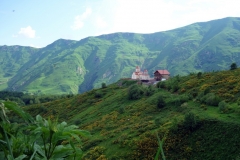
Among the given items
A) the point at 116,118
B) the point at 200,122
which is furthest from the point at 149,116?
the point at 200,122

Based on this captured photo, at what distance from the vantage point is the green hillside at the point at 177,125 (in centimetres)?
2653

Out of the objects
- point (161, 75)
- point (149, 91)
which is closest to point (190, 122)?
point (149, 91)

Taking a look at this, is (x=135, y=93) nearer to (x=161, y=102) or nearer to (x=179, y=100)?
(x=161, y=102)

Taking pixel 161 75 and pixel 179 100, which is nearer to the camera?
pixel 179 100

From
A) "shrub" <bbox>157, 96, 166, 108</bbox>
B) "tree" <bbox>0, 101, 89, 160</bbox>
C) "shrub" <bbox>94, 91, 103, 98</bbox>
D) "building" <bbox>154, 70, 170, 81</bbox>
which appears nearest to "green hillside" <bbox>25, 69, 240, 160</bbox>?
"shrub" <bbox>157, 96, 166, 108</bbox>

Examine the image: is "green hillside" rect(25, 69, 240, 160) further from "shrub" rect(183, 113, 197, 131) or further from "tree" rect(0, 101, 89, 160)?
"tree" rect(0, 101, 89, 160)

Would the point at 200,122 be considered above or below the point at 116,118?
above

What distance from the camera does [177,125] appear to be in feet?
102

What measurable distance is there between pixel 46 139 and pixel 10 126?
15.6 inches

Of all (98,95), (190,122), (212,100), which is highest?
(212,100)

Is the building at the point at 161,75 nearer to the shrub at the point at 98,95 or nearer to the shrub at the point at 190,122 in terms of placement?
the shrub at the point at 98,95

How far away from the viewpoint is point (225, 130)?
26.8 m

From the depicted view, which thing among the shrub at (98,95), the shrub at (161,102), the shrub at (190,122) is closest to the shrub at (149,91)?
the shrub at (161,102)

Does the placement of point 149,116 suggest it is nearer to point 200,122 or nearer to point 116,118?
point 116,118
